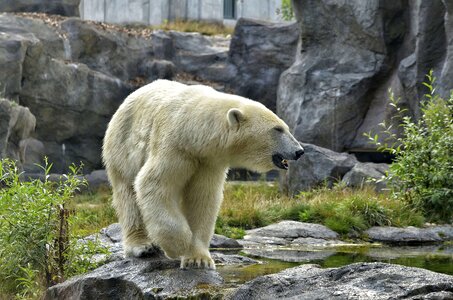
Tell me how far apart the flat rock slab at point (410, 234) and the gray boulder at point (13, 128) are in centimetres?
750

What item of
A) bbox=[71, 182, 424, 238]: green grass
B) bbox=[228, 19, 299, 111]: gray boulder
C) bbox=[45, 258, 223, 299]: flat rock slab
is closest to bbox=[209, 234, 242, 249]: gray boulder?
bbox=[71, 182, 424, 238]: green grass

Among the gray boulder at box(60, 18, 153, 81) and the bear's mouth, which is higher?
the bear's mouth

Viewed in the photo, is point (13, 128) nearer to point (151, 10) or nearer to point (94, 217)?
point (94, 217)

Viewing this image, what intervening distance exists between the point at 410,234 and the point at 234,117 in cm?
521

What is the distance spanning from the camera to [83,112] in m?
20.2

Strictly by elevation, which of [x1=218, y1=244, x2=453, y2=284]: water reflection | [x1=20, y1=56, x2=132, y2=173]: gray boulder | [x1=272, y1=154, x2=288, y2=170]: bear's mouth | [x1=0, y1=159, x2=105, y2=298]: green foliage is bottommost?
[x1=20, y1=56, x2=132, y2=173]: gray boulder

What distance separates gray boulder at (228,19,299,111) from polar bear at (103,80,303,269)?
16678mm

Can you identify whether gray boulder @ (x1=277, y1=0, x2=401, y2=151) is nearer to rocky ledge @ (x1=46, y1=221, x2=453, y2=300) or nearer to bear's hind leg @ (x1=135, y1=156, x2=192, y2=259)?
rocky ledge @ (x1=46, y1=221, x2=453, y2=300)

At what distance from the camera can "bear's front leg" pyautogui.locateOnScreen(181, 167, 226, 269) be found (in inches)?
235

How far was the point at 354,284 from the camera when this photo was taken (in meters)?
4.55

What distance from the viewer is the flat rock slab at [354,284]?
4355 millimetres

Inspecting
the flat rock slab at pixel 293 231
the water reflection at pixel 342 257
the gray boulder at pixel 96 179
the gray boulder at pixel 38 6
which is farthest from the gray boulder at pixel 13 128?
the gray boulder at pixel 38 6

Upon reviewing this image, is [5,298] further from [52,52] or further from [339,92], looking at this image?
[52,52]

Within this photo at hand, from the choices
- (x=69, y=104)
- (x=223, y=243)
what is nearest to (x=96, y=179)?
(x=69, y=104)
